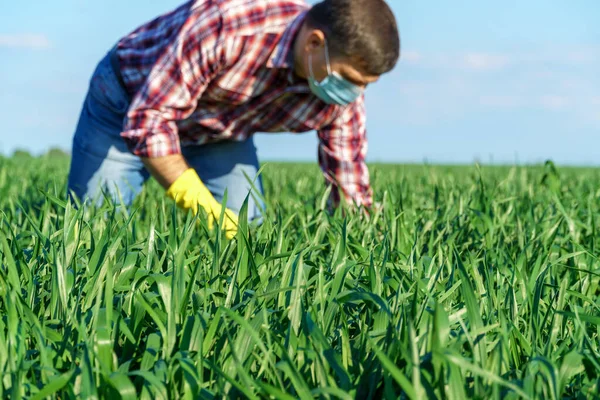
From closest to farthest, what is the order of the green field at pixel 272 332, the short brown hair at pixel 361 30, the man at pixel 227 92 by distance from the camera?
1. the green field at pixel 272 332
2. the short brown hair at pixel 361 30
3. the man at pixel 227 92

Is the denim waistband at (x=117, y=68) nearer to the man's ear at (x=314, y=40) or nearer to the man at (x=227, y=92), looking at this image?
the man at (x=227, y=92)

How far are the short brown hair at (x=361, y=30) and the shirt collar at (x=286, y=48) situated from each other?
86 mm

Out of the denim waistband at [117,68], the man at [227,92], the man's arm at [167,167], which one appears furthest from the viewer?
the denim waistband at [117,68]

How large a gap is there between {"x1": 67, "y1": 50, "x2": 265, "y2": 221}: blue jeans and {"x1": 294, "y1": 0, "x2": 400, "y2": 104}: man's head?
24.7 inches

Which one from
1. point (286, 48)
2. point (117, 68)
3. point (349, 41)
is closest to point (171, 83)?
point (286, 48)

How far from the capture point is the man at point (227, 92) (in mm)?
2639

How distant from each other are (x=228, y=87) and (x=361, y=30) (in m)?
0.61

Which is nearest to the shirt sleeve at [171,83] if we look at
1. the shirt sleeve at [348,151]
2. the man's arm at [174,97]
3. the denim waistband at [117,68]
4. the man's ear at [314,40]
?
the man's arm at [174,97]

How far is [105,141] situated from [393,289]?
1.97 m

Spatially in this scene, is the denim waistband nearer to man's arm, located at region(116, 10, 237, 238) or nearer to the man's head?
man's arm, located at region(116, 10, 237, 238)

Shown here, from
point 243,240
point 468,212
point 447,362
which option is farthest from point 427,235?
point 447,362

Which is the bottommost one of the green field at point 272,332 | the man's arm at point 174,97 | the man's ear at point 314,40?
the green field at point 272,332

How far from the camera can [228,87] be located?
289cm

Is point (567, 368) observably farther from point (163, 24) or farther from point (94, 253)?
point (163, 24)
